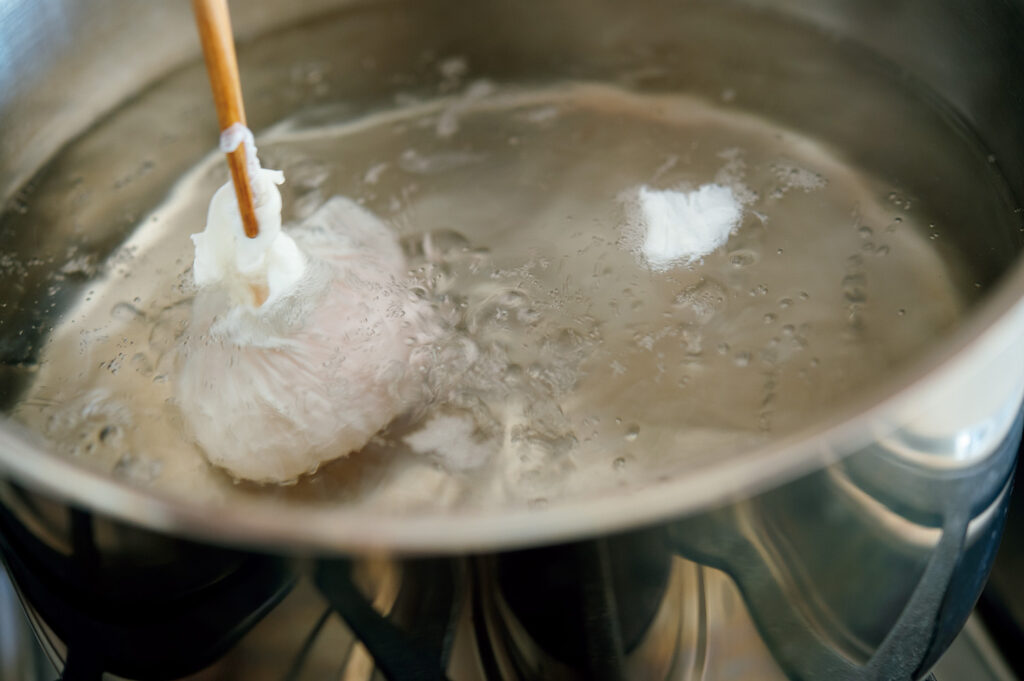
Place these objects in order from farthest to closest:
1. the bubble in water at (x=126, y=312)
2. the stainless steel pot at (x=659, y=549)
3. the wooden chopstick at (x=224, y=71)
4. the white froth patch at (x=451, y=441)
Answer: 1. the bubble in water at (x=126, y=312)
2. the white froth patch at (x=451, y=441)
3. the wooden chopstick at (x=224, y=71)
4. the stainless steel pot at (x=659, y=549)

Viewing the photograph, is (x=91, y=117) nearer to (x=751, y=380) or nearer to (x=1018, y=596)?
(x=751, y=380)

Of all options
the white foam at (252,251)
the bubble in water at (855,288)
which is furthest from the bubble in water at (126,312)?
the bubble in water at (855,288)

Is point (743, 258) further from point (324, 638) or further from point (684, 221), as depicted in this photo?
point (324, 638)

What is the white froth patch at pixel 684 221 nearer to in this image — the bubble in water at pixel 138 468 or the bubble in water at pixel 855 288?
the bubble in water at pixel 855 288

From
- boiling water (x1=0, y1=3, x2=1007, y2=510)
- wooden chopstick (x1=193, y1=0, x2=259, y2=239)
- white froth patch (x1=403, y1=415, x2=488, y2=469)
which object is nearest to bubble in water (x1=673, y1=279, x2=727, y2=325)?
boiling water (x1=0, y1=3, x2=1007, y2=510)

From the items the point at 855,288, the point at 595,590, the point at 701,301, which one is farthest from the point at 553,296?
the point at 595,590

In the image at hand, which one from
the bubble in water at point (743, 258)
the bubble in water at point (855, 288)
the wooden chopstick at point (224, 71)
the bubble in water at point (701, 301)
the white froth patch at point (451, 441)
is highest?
the wooden chopstick at point (224, 71)
